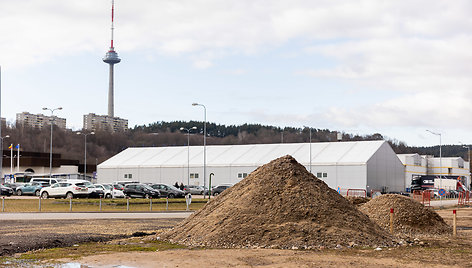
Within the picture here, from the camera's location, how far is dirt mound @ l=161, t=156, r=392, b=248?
16.4 metres

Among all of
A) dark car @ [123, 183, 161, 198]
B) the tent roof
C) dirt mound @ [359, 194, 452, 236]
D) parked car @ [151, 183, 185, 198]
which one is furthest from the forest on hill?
dirt mound @ [359, 194, 452, 236]

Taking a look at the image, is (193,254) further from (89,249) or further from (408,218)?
(408,218)

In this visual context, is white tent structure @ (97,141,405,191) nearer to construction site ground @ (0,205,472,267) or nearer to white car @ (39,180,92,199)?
white car @ (39,180,92,199)

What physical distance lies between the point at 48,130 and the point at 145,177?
109 metres

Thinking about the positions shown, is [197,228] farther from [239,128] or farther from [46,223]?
[239,128]

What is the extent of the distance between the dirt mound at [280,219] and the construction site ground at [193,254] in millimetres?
744

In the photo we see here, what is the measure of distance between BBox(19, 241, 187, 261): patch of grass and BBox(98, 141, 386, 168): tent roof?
176 feet

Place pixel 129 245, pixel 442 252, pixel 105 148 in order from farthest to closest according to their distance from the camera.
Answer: pixel 105 148
pixel 129 245
pixel 442 252

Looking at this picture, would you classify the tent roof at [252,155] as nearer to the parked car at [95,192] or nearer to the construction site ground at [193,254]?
the parked car at [95,192]

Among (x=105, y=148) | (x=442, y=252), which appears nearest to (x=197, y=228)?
(x=442, y=252)

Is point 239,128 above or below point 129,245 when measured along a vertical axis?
above

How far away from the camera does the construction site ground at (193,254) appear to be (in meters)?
13.4

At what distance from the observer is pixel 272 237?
53.7 feet

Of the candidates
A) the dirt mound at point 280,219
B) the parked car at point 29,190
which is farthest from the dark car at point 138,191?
the dirt mound at point 280,219
